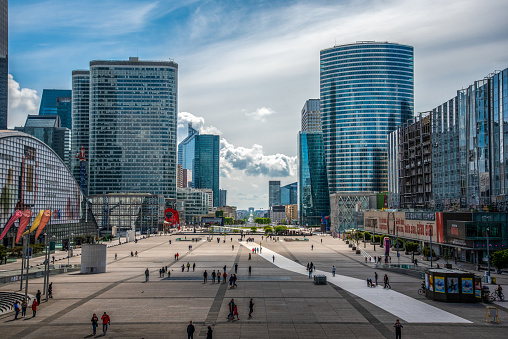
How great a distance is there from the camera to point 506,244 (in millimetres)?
69812

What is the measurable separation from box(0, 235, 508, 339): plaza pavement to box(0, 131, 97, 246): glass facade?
152ft

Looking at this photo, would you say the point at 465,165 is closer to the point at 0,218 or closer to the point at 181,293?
the point at 181,293

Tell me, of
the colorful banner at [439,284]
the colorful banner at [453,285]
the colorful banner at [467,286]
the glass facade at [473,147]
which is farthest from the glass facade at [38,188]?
the glass facade at [473,147]

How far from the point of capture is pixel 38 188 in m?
107

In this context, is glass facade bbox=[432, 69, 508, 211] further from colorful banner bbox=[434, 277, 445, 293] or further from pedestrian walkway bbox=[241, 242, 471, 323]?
colorful banner bbox=[434, 277, 445, 293]

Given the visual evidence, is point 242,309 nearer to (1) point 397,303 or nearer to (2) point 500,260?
(1) point 397,303

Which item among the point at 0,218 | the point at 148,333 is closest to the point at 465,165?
the point at 148,333

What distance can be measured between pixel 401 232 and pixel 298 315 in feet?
237

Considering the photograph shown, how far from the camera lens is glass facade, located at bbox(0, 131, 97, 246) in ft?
308

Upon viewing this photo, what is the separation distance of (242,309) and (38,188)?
86647 millimetres

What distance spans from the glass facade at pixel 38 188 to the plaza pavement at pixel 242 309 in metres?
46.4

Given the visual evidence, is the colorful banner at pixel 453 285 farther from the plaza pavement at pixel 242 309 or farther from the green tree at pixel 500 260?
the green tree at pixel 500 260

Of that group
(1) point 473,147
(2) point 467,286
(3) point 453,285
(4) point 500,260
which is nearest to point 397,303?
(3) point 453,285

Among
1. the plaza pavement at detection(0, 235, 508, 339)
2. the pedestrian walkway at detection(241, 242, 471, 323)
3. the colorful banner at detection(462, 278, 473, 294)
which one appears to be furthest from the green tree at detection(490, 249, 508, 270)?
the colorful banner at detection(462, 278, 473, 294)
